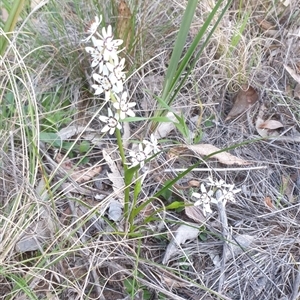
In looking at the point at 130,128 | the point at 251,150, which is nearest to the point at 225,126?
the point at 251,150

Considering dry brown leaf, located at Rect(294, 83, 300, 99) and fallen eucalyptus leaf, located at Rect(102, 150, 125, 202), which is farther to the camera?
dry brown leaf, located at Rect(294, 83, 300, 99)

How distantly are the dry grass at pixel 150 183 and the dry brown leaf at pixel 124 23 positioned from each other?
0.07 m

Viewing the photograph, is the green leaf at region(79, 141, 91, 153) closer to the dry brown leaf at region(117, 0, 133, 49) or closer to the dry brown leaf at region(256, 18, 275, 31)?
the dry brown leaf at region(117, 0, 133, 49)

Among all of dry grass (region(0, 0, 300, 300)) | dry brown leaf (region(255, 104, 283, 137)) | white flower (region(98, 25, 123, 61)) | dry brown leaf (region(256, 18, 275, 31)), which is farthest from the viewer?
dry brown leaf (region(256, 18, 275, 31))

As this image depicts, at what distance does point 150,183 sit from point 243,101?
0.41 m

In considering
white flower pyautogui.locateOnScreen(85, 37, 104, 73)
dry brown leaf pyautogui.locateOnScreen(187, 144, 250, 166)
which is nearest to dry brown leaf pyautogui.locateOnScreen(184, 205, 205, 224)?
dry brown leaf pyautogui.locateOnScreen(187, 144, 250, 166)

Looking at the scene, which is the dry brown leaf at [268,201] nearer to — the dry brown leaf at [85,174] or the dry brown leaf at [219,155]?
the dry brown leaf at [219,155]

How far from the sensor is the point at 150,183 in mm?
1235

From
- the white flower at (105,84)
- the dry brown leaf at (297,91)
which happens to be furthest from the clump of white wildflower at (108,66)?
the dry brown leaf at (297,91)

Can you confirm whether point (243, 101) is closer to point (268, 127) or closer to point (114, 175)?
point (268, 127)

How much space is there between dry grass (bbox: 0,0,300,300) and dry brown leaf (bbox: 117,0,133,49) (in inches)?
2.6

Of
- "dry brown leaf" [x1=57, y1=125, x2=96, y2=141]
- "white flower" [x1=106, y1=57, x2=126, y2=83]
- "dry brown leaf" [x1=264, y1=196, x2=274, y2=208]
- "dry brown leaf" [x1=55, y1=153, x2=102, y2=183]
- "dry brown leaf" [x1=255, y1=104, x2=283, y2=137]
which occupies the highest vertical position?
"white flower" [x1=106, y1=57, x2=126, y2=83]

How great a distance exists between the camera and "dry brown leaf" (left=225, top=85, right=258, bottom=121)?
1425 mm

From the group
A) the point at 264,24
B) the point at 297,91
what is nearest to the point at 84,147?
the point at 297,91
